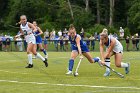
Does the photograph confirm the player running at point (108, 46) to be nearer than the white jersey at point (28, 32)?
Yes

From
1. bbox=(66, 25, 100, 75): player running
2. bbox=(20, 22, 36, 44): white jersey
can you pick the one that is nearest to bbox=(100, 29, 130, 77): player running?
bbox=(66, 25, 100, 75): player running

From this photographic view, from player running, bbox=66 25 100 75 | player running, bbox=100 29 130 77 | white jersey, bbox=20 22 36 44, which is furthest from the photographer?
white jersey, bbox=20 22 36 44

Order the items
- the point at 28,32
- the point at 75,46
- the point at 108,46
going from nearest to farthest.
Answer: the point at 108,46
the point at 75,46
the point at 28,32

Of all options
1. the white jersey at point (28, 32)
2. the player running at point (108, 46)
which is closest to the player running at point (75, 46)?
the player running at point (108, 46)

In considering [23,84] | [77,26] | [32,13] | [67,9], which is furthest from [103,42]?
[32,13]

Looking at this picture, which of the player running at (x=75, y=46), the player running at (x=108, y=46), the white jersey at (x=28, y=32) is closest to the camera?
the player running at (x=108, y=46)

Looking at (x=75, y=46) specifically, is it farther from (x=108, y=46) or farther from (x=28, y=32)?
(x=28, y=32)

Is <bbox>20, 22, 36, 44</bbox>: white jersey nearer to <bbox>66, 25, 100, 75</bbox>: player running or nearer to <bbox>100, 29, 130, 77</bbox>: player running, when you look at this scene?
<bbox>66, 25, 100, 75</bbox>: player running

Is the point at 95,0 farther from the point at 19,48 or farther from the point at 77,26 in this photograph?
the point at 19,48

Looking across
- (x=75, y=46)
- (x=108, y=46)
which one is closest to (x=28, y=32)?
(x=75, y=46)

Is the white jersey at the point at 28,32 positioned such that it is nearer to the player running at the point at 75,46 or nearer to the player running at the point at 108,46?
the player running at the point at 75,46

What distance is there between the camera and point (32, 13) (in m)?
77.8

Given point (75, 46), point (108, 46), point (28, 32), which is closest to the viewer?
point (108, 46)

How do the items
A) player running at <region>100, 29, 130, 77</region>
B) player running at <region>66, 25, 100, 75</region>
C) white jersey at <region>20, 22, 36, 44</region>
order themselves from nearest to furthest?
player running at <region>100, 29, 130, 77</region>
player running at <region>66, 25, 100, 75</region>
white jersey at <region>20, 22, 36, 44</region>
